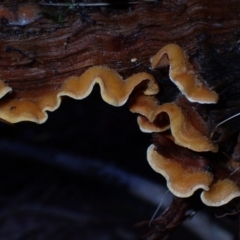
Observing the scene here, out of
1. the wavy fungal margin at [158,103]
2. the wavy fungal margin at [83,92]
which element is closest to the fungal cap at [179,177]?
the wavy fungal margin at [158,103]

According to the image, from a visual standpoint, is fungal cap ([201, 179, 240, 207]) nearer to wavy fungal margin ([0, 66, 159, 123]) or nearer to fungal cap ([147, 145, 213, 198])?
fungal cap ([147, 145, 213, 198])

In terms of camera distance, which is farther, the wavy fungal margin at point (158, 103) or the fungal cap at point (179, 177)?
the fungal cap at point (179, 177)

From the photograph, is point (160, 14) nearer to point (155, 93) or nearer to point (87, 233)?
point (155, 93)

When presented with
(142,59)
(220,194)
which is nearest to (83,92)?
(142,59)

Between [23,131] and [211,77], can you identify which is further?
[23,131]

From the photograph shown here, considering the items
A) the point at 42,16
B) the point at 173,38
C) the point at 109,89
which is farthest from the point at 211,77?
the point at 42,16

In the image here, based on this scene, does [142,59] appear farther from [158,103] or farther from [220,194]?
[220,194]

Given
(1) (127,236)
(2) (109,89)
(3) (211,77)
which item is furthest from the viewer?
(1) (127,236)

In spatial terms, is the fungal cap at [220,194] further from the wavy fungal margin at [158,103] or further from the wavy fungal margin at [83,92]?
the wavy fungal margin at [83,92]
